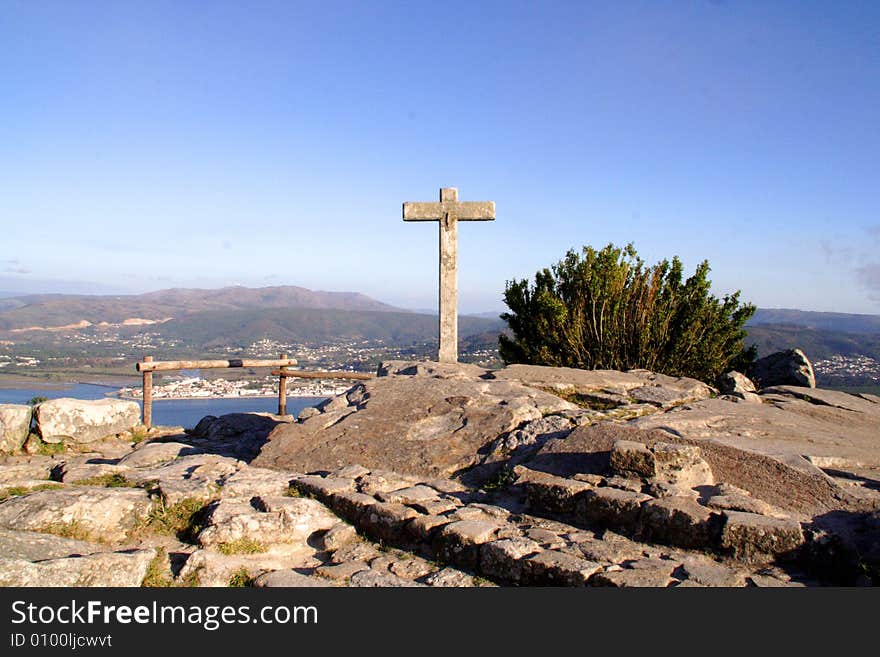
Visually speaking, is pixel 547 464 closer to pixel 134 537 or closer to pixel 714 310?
pixel 134 537

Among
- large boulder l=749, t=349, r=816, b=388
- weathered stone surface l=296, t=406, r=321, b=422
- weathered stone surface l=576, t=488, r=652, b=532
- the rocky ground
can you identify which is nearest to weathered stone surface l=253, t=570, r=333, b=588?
the rocky ground

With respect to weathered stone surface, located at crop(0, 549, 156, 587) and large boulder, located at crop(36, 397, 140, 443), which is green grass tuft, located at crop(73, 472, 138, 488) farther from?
large boulder, located at crop(36, 397, 140, 443)

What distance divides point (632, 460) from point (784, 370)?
9421 millimetres

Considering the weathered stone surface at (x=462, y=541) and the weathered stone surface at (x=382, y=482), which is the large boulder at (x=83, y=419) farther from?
the weathered stone surface at (x=462, y=541)

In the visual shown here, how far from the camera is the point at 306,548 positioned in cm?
482

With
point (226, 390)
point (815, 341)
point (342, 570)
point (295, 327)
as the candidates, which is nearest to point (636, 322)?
point (342, 570)

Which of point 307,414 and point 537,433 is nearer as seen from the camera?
point 537,433

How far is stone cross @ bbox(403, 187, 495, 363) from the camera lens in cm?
1147

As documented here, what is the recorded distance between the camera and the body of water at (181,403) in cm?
2470

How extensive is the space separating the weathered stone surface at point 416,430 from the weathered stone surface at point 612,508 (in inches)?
75.1

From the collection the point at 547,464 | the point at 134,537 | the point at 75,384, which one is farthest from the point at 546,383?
the point at 75,384

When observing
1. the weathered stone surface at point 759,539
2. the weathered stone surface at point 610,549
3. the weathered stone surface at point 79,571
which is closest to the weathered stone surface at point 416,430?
the weathered stone surface at point 610,549

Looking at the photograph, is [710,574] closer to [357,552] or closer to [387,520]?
[387,520]

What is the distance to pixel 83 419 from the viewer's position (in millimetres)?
10000
